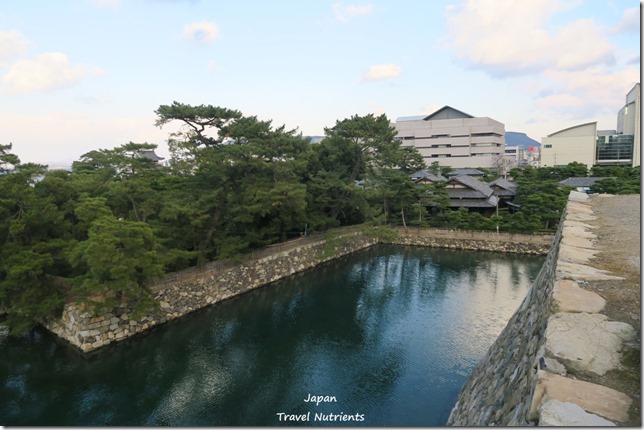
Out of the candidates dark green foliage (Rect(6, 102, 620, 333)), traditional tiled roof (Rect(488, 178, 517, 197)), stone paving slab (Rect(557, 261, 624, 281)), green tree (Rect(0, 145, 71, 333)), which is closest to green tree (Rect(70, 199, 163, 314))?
dark green foliage (Rect(6, 102, 620, 333))

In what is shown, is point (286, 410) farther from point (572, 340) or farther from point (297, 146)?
point (297, 146)

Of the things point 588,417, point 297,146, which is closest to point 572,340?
point 588,417

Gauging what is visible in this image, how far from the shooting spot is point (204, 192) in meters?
15.3

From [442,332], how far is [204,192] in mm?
10345

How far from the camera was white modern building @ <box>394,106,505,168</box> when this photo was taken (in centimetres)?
5053

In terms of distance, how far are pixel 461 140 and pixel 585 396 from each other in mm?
53183

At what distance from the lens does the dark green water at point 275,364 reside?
845 cm

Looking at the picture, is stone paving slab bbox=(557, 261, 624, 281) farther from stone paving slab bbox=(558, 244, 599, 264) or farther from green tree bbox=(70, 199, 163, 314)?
green tree bbox=(70, 199, 163, 314)

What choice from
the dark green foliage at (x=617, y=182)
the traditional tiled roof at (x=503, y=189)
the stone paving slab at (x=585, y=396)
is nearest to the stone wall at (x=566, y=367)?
the stone paving slab at (x=585, y=396)

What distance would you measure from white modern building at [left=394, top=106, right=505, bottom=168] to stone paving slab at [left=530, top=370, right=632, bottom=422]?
52.0 m

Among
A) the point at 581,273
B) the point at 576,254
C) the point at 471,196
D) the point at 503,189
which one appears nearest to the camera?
the point at 581,273

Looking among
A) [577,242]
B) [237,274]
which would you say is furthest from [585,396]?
[237,274]

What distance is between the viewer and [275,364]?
1046 cm

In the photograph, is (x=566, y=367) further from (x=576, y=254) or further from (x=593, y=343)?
(x=576, y=254)
